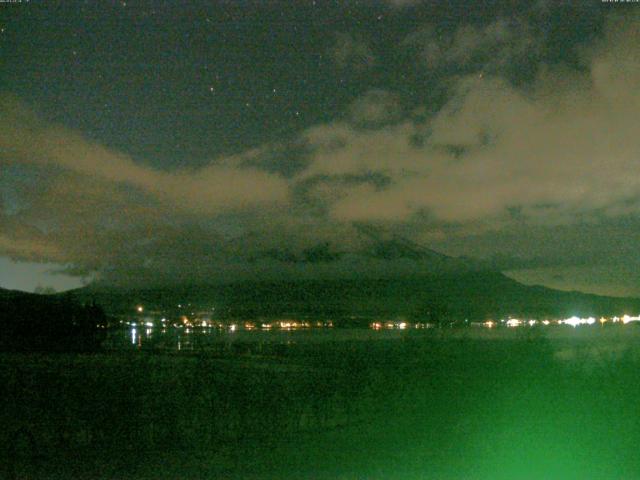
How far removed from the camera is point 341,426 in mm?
15438

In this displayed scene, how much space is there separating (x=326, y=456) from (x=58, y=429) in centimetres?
549

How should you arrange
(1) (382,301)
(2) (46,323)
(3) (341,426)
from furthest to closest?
1. (1) (382,301)
2. (2) (46,323)
3. (3) (341,426)

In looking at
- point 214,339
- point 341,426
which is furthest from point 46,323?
point 341,426

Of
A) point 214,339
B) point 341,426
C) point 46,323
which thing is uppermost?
point 46,323

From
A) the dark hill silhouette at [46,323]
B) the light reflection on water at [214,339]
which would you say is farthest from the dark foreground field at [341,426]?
the dark hill silhouette at [46,323]

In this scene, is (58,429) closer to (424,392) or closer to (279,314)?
(424,392)

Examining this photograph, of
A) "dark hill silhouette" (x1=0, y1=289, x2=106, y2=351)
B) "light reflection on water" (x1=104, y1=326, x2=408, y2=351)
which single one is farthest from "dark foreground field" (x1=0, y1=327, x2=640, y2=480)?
"dark hill silhouette" (x1=0, y1=289, x2=106, y2=351)

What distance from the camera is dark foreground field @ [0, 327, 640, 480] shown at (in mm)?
11656

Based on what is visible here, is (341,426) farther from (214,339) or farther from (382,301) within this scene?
(382,301)

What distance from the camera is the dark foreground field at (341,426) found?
1166cm

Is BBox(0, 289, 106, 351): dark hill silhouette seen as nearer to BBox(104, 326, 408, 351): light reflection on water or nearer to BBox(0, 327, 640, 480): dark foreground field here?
BBox(104, 326, 408, 351): light reflection on water

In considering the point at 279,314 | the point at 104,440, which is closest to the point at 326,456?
the point at 104,440

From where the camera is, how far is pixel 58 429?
14758 mm

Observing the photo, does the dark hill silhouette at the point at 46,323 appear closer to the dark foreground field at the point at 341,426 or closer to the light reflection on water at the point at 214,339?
the light reflection on water at the point at 214,339
